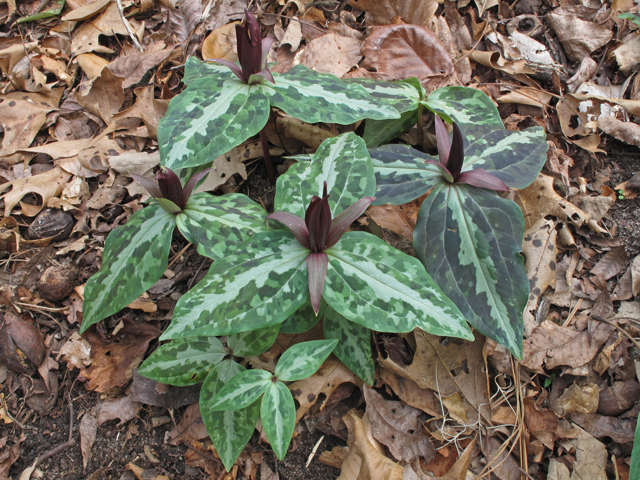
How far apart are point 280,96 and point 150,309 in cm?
110

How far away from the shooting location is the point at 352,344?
1.61 metres

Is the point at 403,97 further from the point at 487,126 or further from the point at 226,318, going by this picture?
the point at 226,318

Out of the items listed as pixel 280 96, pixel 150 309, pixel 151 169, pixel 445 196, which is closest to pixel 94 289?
pixel 150 309

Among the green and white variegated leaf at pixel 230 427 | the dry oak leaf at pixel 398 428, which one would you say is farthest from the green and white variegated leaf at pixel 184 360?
the dry oak leaf at pixel 398 428

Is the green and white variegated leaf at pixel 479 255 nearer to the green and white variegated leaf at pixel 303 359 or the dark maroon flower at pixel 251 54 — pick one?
the green and white variegated leaf at pixel 303 359

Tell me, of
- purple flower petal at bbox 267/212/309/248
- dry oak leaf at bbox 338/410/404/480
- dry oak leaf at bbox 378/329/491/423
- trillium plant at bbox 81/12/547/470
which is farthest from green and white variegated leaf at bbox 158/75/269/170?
dry oak leaf at bbox 338/410/404/480

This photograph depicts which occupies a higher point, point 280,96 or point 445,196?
point 280,96

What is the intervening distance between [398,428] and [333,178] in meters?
1.00

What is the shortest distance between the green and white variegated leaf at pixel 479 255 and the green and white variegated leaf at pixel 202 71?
1025 mm

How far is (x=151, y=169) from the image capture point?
2139 millimetres

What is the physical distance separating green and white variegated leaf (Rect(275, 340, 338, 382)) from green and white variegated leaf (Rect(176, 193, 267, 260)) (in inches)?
17.2

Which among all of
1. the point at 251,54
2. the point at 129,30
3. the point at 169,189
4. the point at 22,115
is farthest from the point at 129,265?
the point at 129,30

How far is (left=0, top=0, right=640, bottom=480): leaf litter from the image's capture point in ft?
5.23

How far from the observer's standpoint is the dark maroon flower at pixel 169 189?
57.0 inches
